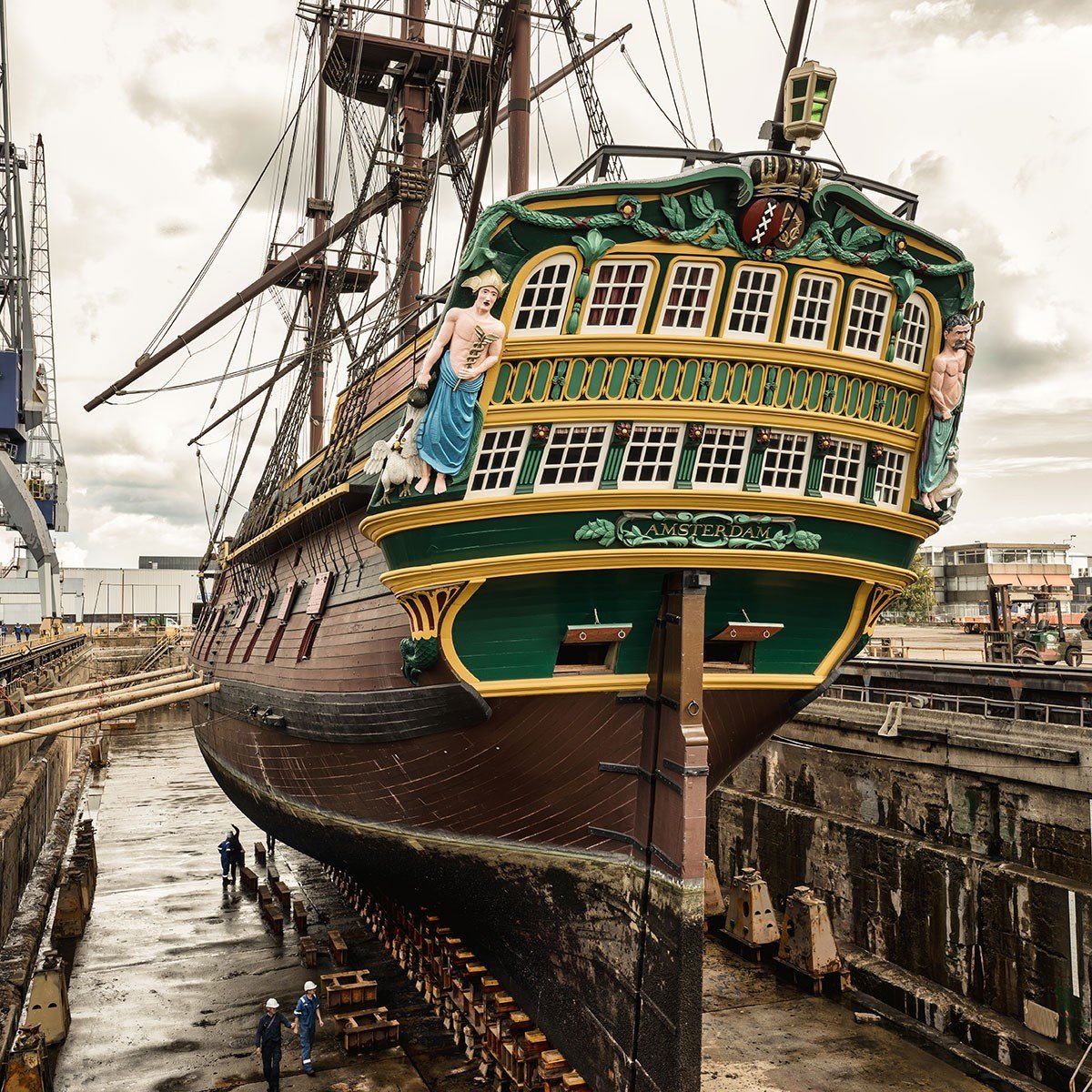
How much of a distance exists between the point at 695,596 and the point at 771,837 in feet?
31.5

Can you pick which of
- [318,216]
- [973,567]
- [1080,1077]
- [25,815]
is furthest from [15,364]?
[973,567]

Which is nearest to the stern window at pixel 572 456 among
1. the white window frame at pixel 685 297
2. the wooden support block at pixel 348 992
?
the white window frame at pixel 685 297

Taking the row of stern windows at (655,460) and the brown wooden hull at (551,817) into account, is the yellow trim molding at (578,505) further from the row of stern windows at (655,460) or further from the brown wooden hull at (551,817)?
the brown wooden hull at (551,817)

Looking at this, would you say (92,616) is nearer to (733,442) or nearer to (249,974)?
(249,974)

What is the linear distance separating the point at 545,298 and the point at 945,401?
4.13m

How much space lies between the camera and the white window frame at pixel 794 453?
29.0 feet

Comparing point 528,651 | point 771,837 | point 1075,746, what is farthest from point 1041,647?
point 528,651

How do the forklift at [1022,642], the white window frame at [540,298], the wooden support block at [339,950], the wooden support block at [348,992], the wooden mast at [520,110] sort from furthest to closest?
1. the forklift at [1022,642]
2. the wooden support block at [339,950]
3. the wooden mast at [520,110]
4. the wooden support block at [348,992]
5. the white window frame at [540,298]

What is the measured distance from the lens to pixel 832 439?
9.01 metres

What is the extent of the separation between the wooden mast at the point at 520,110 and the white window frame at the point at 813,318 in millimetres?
6376

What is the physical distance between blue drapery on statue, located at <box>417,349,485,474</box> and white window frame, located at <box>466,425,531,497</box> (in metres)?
0.21

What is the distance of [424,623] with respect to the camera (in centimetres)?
883

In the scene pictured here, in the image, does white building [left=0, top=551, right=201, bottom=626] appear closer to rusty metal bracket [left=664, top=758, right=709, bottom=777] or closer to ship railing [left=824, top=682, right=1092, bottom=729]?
ship railing [left=824, top=682, right=1092, bottom=729]

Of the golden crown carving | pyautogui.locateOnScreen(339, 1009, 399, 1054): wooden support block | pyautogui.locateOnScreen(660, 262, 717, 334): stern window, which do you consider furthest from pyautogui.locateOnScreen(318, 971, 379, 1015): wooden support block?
the golden crown carving
